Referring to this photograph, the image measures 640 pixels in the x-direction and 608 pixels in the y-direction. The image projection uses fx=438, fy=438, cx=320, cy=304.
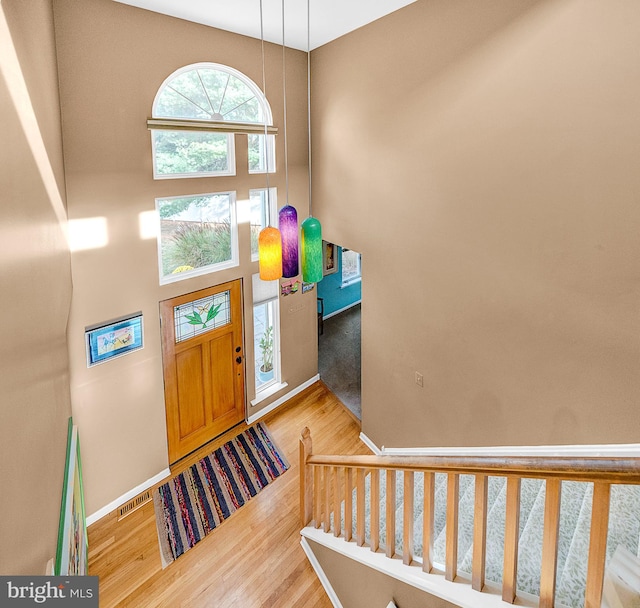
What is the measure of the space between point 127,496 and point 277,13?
470cm

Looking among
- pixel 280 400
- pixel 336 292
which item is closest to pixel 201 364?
pixel 280 400

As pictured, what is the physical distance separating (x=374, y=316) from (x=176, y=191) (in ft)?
7.66

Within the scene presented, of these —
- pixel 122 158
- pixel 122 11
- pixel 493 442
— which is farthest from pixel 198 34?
pixel 493 442

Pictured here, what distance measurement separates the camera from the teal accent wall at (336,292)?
8.77 m

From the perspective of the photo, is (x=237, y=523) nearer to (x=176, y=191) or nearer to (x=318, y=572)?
(x=318, y=572)

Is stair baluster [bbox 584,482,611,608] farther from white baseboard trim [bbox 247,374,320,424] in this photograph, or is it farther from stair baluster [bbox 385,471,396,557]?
white baseboard trim [bbox 247,374,320,424]

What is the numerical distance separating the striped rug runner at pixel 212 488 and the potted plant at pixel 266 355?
0.71 m

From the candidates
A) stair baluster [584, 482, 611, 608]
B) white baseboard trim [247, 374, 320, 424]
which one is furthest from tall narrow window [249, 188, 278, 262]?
stair baluster [584, 482, 611, 608]

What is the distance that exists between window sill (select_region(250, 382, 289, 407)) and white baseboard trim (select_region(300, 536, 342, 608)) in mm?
1972

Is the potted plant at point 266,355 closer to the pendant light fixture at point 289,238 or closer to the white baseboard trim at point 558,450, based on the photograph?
the white baseboard trim at point 558,450

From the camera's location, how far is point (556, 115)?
2.58 m

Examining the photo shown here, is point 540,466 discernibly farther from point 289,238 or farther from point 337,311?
point 337,311

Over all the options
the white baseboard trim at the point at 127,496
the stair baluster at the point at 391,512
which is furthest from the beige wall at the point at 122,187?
the stair baluster at the point at 391,512

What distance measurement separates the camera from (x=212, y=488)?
449 cm
